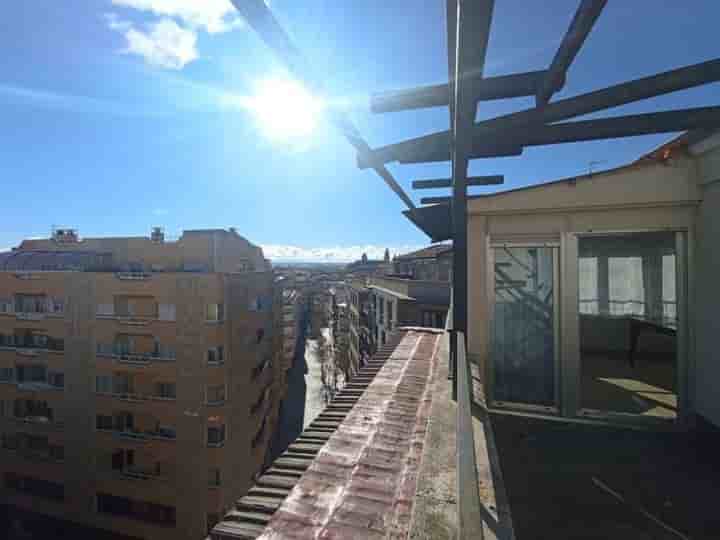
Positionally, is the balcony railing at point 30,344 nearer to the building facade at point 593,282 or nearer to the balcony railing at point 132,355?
the balcony railing at point 132,355

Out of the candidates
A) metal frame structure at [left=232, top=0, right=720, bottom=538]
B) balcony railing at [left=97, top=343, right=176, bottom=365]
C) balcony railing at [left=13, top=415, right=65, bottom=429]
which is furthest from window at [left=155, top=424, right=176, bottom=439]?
metal frame structure at [left=232, top=0, right=720, bottom=538]

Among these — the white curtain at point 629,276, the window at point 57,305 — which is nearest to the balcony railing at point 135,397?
the window at point 57,305

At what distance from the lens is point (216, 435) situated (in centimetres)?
1487

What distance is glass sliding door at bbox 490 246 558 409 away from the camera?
3.43m

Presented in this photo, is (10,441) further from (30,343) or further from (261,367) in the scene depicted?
(261,367)

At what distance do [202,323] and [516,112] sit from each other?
15.6m

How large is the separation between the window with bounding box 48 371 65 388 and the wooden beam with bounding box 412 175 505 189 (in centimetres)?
2012

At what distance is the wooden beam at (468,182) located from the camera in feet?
10.5

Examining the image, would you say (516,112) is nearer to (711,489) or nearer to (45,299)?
(711,489)

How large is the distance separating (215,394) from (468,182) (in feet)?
50.2

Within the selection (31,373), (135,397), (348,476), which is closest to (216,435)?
(135,397)

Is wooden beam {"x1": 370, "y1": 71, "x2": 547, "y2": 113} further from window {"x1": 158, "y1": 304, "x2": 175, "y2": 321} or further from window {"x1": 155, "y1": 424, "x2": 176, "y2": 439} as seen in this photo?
window {"x1": 155, "y1": 424, "x2": 176, "y2": 439}

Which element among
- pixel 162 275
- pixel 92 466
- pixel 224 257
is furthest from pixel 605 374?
pixel 92 466

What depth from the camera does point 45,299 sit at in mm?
16109
